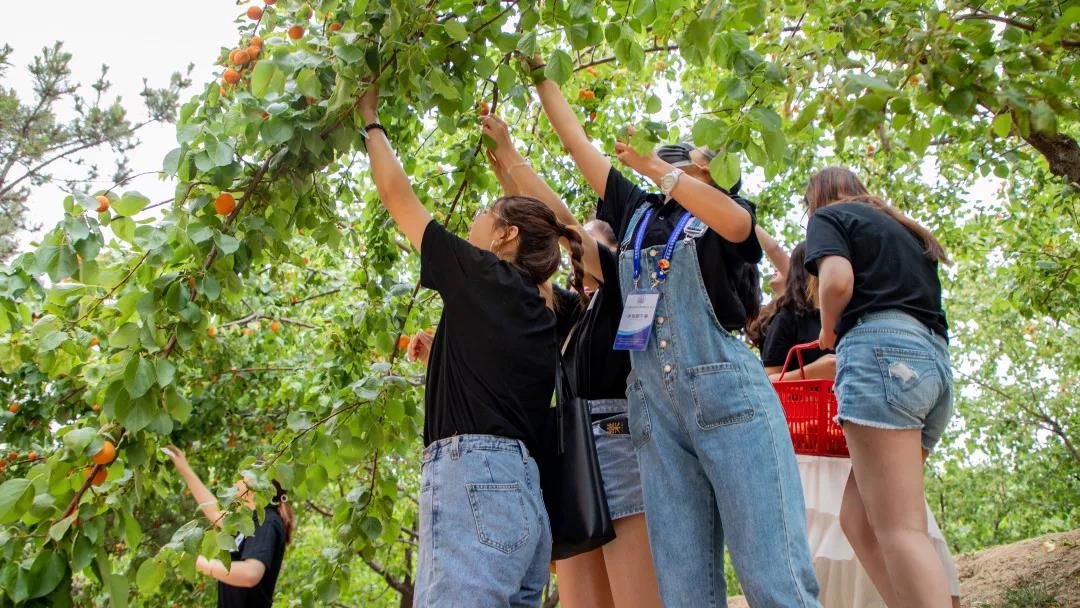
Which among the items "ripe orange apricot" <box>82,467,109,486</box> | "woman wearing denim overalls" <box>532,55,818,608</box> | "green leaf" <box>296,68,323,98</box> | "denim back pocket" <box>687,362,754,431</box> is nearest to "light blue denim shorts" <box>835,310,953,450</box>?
"woman wearing denim overalls" <box>532,55,818,608</box>

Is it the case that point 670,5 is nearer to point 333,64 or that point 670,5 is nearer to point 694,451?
point 333,64

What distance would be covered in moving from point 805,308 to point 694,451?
55.4 inches

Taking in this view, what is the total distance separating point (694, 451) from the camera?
1790 millimetres

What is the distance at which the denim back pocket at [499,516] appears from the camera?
156cm

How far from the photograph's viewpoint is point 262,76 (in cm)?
167

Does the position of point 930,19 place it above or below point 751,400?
above

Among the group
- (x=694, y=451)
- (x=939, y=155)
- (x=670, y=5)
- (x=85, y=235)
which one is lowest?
(x=694, y=451)

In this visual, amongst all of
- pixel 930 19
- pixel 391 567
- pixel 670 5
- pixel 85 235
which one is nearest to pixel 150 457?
pixel 85 235

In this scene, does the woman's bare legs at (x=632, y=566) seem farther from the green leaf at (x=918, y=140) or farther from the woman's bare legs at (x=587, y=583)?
the green leaf at (x=918, y=140)

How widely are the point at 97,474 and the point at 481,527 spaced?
71cm

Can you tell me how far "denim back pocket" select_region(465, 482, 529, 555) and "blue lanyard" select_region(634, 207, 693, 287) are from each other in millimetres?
591

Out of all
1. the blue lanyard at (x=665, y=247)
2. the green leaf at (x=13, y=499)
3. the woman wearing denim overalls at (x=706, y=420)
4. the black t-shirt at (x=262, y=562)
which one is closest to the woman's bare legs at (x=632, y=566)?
the woman wearing denim overalls at (x=706, y=420)

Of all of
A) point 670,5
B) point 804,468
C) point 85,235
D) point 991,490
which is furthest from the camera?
point 991,490

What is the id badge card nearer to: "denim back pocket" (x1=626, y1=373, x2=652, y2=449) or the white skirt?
"denim back pocket" (x1=626, y1=373, x2=652, y2=449)
